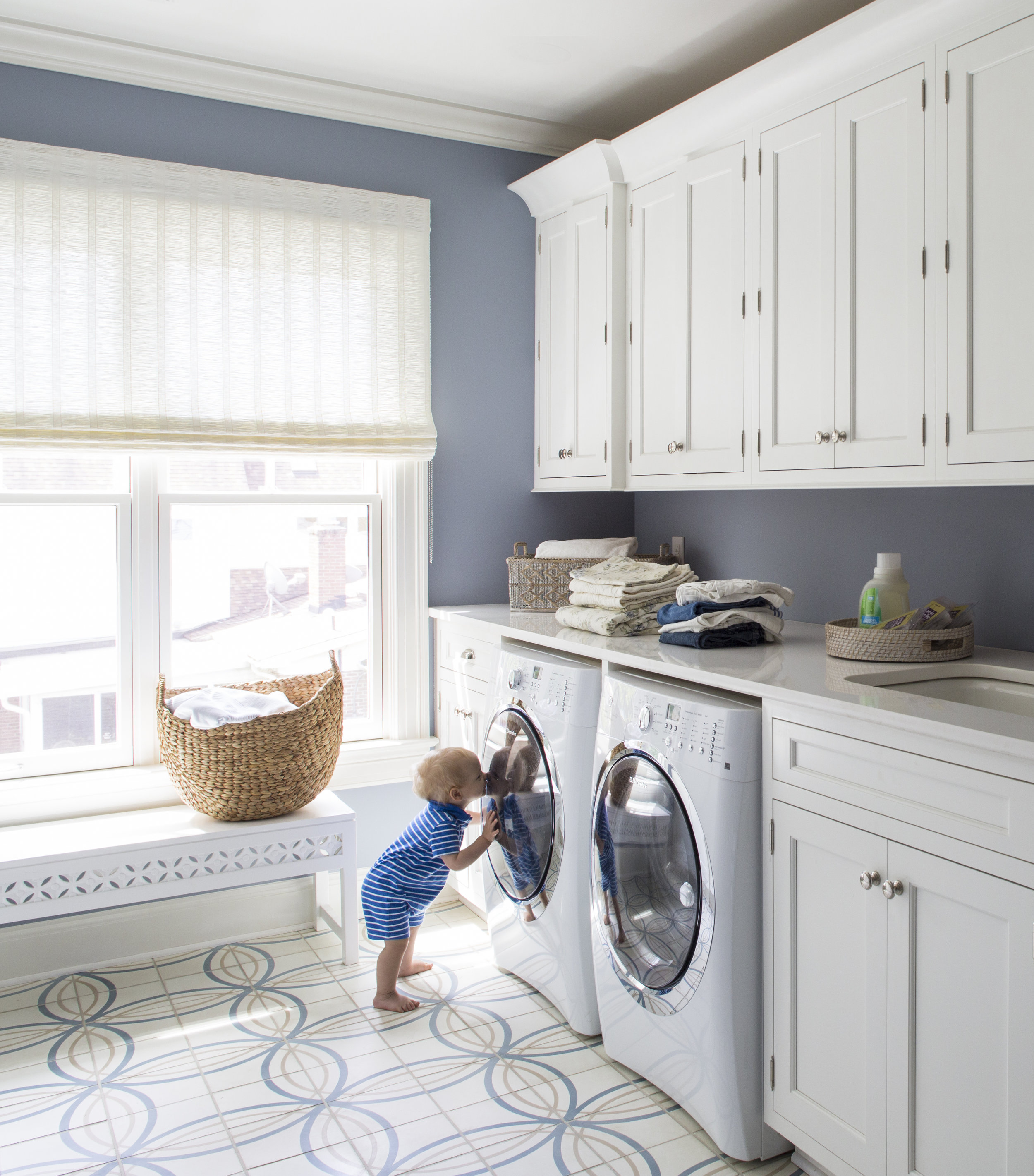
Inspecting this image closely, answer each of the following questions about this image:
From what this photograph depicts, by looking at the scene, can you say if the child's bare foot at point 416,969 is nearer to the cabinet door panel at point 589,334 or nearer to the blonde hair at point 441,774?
the blonde hair at point 441,774

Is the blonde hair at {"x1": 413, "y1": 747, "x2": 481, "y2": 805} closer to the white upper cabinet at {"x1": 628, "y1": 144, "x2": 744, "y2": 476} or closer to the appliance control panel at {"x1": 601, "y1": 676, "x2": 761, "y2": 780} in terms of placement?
the appliance control panel at {"x1": 601, "y1": 676, "x2": 761, "y2": 780}

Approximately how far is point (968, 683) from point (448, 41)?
201cm

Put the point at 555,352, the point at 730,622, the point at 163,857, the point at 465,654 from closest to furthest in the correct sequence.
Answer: the point at 730,622 < the point at 163,857 < the point at 465,654 < the point at 555,352

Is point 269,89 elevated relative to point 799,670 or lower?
elevated

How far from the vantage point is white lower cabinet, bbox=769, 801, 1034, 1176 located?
1372 millimetres

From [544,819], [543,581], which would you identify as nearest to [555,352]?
[543,581]

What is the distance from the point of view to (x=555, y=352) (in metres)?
3.12

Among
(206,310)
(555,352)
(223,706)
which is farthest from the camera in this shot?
(555,352)

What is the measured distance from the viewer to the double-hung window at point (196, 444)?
2.58 metres

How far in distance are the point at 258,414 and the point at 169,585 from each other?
0.55 metres

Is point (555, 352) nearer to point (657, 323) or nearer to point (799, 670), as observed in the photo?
point (657, 323)

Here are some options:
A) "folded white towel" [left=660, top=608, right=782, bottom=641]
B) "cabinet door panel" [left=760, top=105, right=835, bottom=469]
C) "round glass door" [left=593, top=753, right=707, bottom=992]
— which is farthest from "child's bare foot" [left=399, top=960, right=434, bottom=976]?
"cabinet door panel" [left=760, top=105, right=835, bottom=469]

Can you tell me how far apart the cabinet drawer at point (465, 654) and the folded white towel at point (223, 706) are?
0.51m

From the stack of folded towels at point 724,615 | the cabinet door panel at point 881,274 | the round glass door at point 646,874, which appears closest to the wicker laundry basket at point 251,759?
the round glass door at point 646,874
